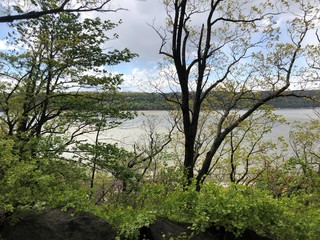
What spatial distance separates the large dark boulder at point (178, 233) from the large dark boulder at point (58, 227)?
41 centimetres

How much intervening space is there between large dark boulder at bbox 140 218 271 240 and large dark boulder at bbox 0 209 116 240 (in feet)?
1.35

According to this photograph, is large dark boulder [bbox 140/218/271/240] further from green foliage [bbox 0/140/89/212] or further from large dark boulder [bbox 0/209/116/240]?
green foliage [bbox 0/140/89/212]

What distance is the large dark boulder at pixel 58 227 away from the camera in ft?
10.6

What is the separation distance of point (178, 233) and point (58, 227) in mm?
1332

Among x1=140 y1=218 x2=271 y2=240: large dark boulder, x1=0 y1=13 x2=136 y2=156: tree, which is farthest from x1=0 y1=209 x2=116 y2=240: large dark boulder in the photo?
x1=0 y1=13 x2=136 y2=156: tree

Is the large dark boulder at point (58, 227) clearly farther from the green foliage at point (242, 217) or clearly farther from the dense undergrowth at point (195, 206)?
the green foliage at point (242, 217)

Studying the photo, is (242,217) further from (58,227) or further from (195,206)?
(58,227)

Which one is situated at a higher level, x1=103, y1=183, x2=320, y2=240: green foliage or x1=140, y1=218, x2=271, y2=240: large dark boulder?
x1=103, y1=183, x2=320, y2=240: green foliage

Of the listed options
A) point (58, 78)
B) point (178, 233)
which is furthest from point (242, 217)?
point (58, 78)

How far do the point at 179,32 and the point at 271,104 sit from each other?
5709mm

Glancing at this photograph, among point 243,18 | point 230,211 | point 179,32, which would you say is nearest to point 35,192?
point 230,211

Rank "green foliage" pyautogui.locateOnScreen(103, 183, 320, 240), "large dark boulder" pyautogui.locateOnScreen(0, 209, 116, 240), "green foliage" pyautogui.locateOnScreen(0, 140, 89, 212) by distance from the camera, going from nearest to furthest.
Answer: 1. "green foliage" pyautogui.locateOnScreen(103, 183, 320, 240)
2. "large dark boulder" pyautogui.locateOnScreen(0, 209, 116, 240)
3. "green foliage" pyautogui.locateOnScreen(0, 140, 89, 212)

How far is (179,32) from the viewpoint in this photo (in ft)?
31.3

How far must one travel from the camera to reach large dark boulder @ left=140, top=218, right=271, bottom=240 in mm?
3197
